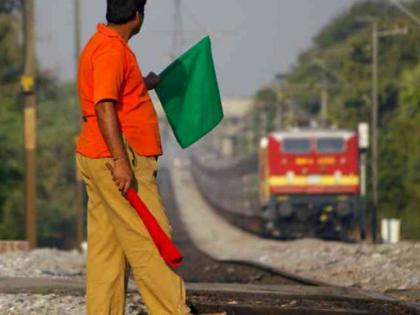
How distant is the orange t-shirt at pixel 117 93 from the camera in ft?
23.9

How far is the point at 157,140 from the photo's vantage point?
24.7 feet

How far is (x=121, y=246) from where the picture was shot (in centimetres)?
752

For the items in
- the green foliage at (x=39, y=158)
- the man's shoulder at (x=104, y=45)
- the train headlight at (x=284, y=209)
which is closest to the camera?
the man's shoulder at (x=104, y=45)

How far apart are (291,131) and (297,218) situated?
2.72m

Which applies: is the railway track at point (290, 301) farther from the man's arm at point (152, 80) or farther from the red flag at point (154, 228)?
the red flag at point (154, 228)

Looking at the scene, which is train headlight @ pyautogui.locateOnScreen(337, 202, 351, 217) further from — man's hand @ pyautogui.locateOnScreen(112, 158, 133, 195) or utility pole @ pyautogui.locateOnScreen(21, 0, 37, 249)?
man's hand @ pyautogui.locateOnScreen(112, 158, 133, 195)

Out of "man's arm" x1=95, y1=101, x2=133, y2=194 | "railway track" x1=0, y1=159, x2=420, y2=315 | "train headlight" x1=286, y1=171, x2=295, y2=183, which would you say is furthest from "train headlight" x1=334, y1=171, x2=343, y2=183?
"man's arm" x1=95, y1=101, x2=133, y2=194

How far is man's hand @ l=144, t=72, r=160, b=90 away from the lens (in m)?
8.07

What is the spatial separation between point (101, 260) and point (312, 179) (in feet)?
118

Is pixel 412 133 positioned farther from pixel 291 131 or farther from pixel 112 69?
pixel 112 69

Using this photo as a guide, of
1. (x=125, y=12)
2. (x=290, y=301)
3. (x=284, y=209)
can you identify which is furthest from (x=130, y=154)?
(x=284, y=209)

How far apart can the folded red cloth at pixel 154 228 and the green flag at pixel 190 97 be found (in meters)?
0.91

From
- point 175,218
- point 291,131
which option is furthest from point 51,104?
point 291,131

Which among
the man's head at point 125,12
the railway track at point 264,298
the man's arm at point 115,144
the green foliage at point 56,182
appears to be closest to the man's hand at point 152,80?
the man's head at point 125,12
